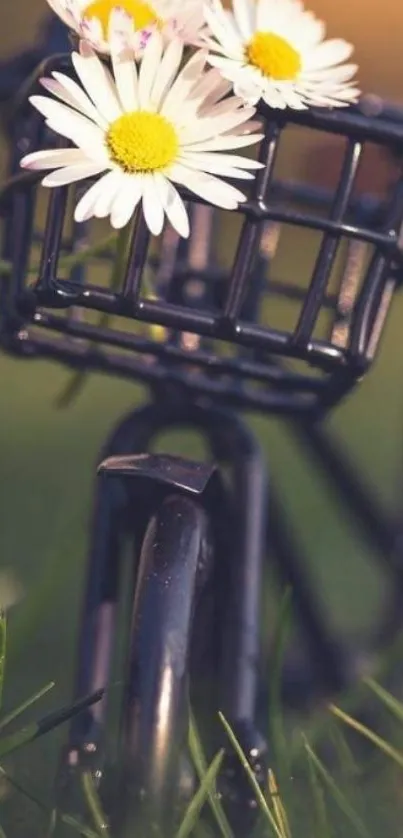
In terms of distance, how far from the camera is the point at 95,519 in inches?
29.4

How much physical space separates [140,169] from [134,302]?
0.08m

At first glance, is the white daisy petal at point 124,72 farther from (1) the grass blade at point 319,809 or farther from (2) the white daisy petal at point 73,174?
(1) the grass blade at point 319,809

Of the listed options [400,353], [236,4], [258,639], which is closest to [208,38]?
[236,4]

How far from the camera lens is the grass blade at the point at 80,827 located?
0.64 metres

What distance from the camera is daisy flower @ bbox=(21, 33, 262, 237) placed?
1.83 feet

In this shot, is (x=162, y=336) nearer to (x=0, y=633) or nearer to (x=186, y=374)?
(x=186, y=374)

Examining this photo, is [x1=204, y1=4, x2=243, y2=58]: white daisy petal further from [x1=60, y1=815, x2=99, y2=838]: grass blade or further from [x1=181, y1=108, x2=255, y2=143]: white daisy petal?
[x1=60, y1=815, x2=99, y2=838]: grass blade

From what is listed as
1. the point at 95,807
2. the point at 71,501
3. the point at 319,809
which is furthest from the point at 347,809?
the point at 71,501

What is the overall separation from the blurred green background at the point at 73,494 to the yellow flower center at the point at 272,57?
1.43ft

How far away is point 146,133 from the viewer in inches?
22.8

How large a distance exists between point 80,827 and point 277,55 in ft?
1.24

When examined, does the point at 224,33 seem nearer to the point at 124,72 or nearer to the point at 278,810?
the point at 124,72

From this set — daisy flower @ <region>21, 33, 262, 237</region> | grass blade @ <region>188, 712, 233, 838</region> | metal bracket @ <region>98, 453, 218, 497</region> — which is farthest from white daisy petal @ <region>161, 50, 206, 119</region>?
grass blade @ <region>188, 712, 233, 838</region>

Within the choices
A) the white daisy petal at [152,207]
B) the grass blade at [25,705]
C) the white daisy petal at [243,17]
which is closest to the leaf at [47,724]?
the grass blade at [25,705]
